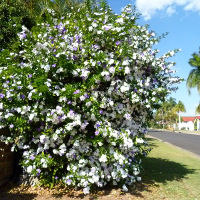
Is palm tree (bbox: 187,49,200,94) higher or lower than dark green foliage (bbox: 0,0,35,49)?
higher

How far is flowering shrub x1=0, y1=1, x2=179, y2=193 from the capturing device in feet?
17.5

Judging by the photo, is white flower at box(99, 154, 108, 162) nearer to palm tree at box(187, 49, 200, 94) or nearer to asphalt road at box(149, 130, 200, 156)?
asphalt road at box(149, 130, 200, 156)

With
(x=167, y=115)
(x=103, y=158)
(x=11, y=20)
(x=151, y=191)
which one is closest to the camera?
(x=103, y=158)

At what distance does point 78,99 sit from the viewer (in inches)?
215

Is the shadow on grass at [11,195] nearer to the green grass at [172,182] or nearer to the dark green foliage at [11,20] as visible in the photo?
the green grass at [172,182]

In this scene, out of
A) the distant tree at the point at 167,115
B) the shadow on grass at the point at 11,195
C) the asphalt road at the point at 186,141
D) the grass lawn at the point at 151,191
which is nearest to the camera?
the shadow on grass at the point at 11,195

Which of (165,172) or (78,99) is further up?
(78,99)

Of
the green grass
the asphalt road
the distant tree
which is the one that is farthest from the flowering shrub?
the distant tree

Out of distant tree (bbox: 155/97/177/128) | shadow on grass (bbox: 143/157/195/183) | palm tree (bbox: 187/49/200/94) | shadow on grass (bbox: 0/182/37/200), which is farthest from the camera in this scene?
distant tree (bbox: 155/97/177/128)

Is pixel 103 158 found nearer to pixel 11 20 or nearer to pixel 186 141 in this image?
pixel 11 20

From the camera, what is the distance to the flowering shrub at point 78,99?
17.5 ft

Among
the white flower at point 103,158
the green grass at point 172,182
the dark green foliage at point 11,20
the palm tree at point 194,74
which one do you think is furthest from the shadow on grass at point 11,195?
the palm tree at point 194,74

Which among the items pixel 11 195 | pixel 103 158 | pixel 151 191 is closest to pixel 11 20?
pixel 11 195

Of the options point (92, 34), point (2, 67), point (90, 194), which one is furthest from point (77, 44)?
point (90, 194)
